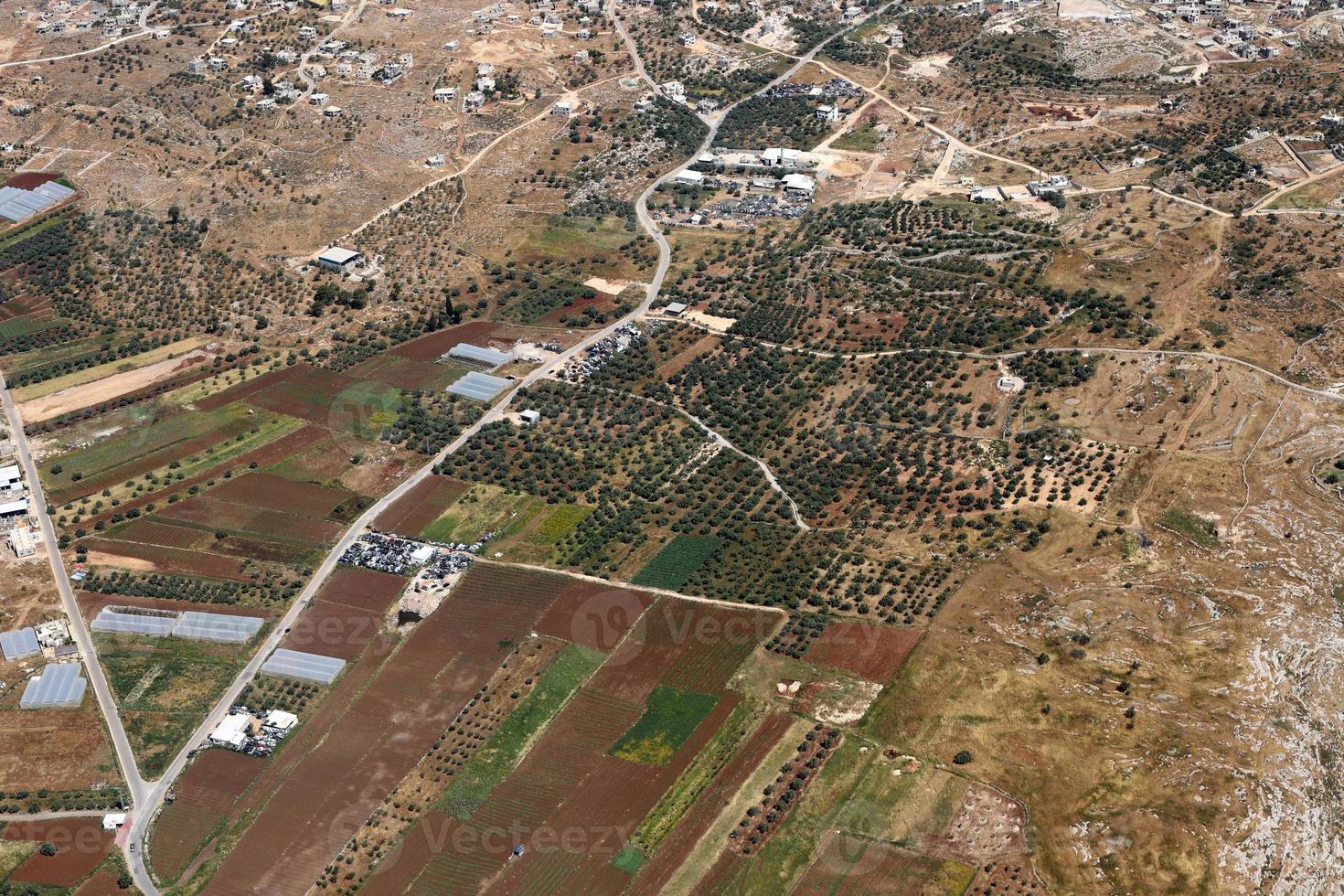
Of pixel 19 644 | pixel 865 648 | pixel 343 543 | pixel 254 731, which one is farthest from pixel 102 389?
pixel 865 648

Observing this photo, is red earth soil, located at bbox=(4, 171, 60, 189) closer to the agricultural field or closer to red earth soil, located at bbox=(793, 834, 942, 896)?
the agricultural field

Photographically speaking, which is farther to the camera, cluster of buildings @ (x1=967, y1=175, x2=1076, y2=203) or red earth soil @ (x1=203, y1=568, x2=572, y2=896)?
cluster of buildings @ (x1=967, y1=175, x2=1076, y2=203)

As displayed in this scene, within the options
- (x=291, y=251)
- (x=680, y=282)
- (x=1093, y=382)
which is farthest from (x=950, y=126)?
(x=291, y=251)

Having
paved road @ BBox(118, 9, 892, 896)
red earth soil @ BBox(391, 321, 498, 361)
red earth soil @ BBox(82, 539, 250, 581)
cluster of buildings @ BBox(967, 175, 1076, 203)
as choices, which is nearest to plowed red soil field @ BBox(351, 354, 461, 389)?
red earth soil @ BBox(391, 321, 498, 361)

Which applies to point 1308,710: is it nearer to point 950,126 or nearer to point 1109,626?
point 1109,626

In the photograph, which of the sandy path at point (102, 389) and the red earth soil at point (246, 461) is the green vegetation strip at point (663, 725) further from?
the sandy path at point (102, 389)
